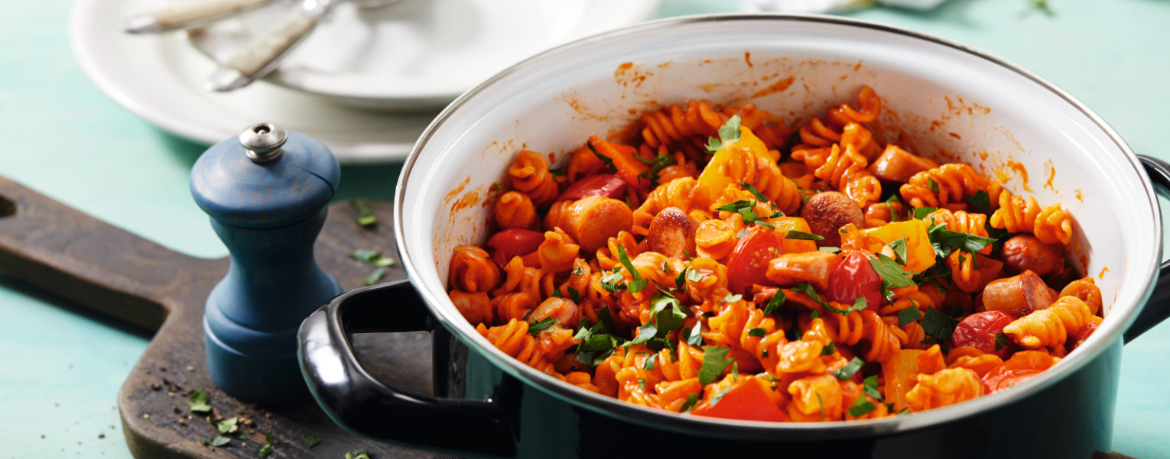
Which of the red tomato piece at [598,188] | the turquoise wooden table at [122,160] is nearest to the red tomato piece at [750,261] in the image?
the red tomato piece at [598,188]

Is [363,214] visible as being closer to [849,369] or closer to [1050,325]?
[849,369]

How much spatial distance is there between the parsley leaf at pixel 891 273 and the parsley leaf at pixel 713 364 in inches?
12.0

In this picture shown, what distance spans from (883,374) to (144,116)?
206 centimetres

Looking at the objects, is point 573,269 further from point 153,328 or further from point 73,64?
point 73,64

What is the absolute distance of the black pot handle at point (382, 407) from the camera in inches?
49.1

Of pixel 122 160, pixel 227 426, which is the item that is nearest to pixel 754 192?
pixel 227 426

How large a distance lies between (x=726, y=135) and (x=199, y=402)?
1.22 meters

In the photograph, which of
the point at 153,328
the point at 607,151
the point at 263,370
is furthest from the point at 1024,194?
the point at 153,328

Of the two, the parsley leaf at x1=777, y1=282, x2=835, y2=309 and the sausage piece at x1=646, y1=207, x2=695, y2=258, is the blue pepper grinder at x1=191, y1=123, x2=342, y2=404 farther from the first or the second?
the parsley leaf at x1=777, y1=282, x2=835, y2=309

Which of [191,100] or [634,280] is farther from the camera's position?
[191,100]

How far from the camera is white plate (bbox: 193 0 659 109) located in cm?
287

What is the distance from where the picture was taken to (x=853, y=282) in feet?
4.68

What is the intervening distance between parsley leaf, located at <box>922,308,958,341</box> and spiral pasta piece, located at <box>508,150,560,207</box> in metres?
0.73

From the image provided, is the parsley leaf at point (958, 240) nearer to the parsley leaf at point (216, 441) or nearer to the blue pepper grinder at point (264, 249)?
the blue pepper grinder at point (264, 249)
